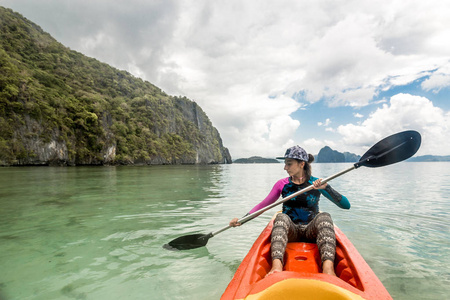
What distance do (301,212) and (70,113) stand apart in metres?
57.4

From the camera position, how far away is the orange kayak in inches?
72.6

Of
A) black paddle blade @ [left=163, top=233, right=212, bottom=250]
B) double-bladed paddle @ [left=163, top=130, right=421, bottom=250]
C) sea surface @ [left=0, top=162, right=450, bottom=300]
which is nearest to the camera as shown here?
sea surface @ [left=0, top=162, right=450, bottom=300]

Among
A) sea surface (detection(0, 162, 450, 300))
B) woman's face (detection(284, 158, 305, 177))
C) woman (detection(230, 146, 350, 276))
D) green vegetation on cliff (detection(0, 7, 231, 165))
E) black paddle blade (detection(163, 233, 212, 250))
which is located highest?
green vegetation on cliff (detection(0, 7, 231, 165))

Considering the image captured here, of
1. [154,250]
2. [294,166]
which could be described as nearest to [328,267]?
[294,166]

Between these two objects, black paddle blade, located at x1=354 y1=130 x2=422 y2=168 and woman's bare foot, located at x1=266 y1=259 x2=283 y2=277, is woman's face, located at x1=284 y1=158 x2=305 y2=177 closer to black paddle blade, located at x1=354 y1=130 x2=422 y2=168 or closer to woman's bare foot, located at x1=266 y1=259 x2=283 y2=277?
black paddle blade, located at x1=354 y1=130 x2=422 y2=168

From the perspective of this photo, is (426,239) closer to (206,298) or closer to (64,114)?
(206,298)

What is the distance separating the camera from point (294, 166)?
11.8 feet

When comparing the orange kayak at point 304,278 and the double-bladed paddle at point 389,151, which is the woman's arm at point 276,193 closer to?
the double-bladed paddle at point 389,151

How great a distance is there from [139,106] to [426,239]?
9247 cm

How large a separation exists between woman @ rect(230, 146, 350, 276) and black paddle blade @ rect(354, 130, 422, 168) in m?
0.80

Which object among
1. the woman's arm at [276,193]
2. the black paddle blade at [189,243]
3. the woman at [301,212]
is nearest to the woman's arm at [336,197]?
the woman at [301,212]

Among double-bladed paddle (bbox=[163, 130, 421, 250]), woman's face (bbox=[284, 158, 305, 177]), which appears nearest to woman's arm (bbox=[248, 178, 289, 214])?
double-bladed paddle (bbox=[163, 130, 421, 250])

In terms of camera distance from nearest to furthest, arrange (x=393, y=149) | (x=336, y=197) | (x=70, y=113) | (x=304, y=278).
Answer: (x=304, y=278) → (x=336, y=197) → (x=393, y=149) → (x=70, y=113)

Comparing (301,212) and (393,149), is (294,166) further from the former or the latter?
(393,149)
